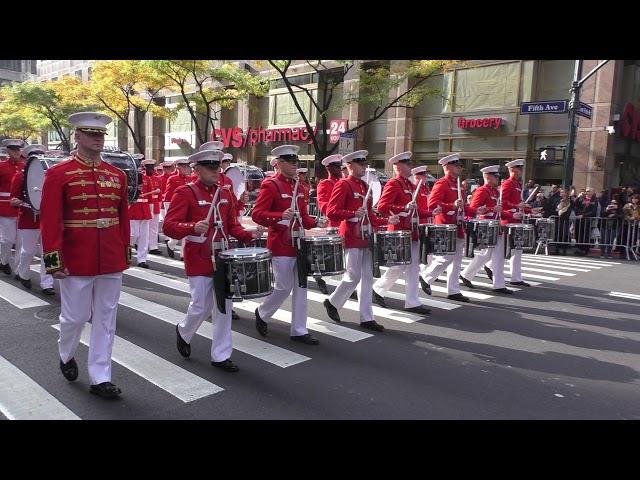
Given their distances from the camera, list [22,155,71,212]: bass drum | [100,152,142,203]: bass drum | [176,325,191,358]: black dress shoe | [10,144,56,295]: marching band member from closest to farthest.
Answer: [176,325,191,358]: black dress shoe < [22,155,71,212]: bass drum < [10,144,56,295]: marching band member < [100,152,142,203]: bass drum

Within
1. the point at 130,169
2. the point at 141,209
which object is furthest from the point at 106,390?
the point at 130,169

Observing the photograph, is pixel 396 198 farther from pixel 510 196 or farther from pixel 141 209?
pixel 141 209

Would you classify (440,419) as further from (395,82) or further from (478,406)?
(395,82)

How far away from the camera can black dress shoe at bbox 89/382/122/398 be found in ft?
15.4

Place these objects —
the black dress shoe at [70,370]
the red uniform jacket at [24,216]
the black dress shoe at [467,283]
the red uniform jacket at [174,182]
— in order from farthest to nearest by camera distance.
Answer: the red uniform jacket at [174,182]
the black dress shoe at [467,283]
the red uniform jacket at [24,216]
the black dress shoe at [70,370]

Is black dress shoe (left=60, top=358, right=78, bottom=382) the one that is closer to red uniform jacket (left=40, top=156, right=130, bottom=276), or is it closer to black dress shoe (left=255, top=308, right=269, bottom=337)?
red uniform jacket (left=40, top=156, right=130, bottom=276)

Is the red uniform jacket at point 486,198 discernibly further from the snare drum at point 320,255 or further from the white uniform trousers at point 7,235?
the white uniform trousers at point 7,235

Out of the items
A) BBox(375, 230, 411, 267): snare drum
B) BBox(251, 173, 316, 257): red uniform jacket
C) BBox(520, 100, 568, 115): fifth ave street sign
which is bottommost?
BBox(375, 230, 411, 267): snare drum

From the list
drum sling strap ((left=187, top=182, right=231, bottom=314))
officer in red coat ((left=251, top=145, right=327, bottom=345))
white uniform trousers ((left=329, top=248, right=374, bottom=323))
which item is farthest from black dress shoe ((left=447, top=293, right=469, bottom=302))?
drum sling strap ((left=187, top=182, right=231, bottom=314))

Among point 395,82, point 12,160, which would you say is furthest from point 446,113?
point 12,160

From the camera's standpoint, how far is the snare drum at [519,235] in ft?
32.7

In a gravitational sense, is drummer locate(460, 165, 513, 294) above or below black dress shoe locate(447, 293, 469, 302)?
above

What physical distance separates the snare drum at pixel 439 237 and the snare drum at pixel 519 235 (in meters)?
2.11

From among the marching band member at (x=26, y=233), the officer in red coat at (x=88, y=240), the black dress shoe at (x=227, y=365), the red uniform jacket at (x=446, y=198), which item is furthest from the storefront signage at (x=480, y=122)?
the officer in red coat at (x=88, y=240)
